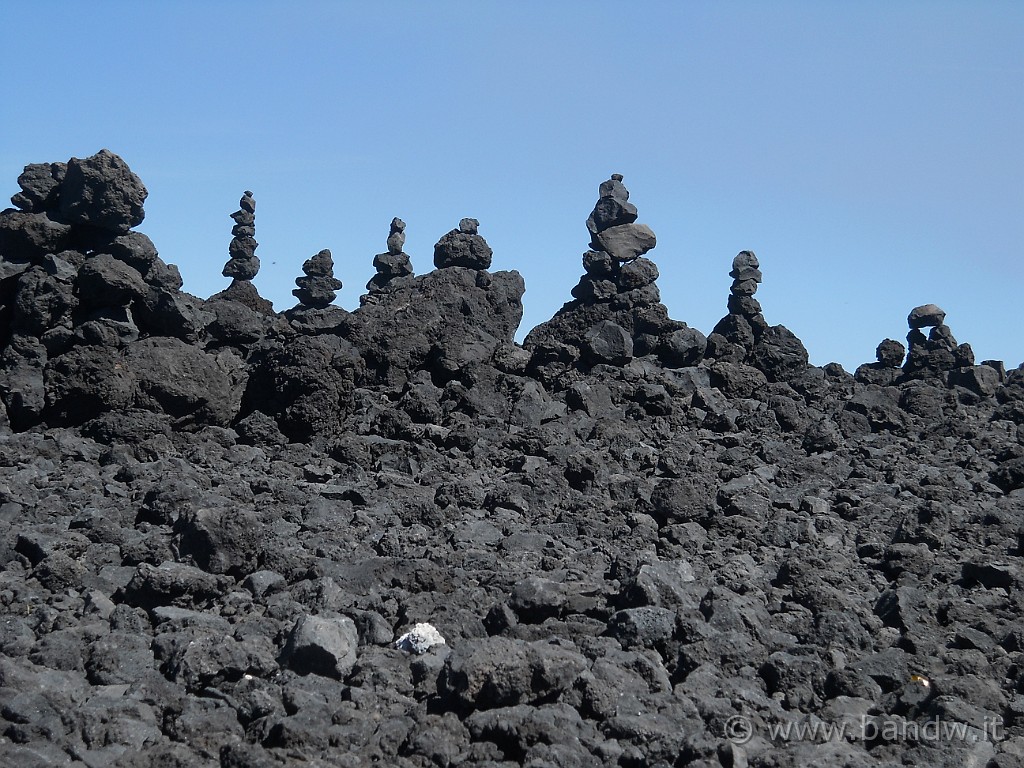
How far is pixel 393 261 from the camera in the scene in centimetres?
2427

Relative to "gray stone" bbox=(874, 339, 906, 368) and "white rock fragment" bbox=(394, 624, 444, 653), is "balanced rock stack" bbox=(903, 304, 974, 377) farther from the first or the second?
"white rock fragment" bbox=(394, 624, 444, 653)

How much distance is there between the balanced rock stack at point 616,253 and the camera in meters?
20.1

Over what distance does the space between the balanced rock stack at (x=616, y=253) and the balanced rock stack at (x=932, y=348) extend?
600cm

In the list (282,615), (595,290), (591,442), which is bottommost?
(282,615)

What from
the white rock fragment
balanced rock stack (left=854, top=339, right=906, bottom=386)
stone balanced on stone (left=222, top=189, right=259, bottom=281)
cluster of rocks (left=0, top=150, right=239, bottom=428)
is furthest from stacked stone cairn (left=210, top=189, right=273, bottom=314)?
the white rock fragment

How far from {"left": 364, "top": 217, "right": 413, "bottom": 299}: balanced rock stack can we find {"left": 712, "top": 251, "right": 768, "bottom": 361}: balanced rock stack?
24.3ft

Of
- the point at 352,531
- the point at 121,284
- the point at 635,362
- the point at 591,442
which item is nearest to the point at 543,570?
the point at 352,531

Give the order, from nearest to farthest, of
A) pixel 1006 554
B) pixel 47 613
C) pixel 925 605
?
1. pixel 47 613
2. pixel 925 605
3. pixel 1006 554

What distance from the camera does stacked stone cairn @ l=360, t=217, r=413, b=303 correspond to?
2420 cm

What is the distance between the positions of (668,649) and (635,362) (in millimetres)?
11205

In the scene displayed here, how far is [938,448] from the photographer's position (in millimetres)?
17688

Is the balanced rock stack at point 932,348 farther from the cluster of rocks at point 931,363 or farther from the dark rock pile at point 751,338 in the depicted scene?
the dark rock pile at point 751,338

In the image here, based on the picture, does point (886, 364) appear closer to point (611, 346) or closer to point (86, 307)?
point (611, 346)

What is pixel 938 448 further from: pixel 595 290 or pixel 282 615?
pixel 282 615
